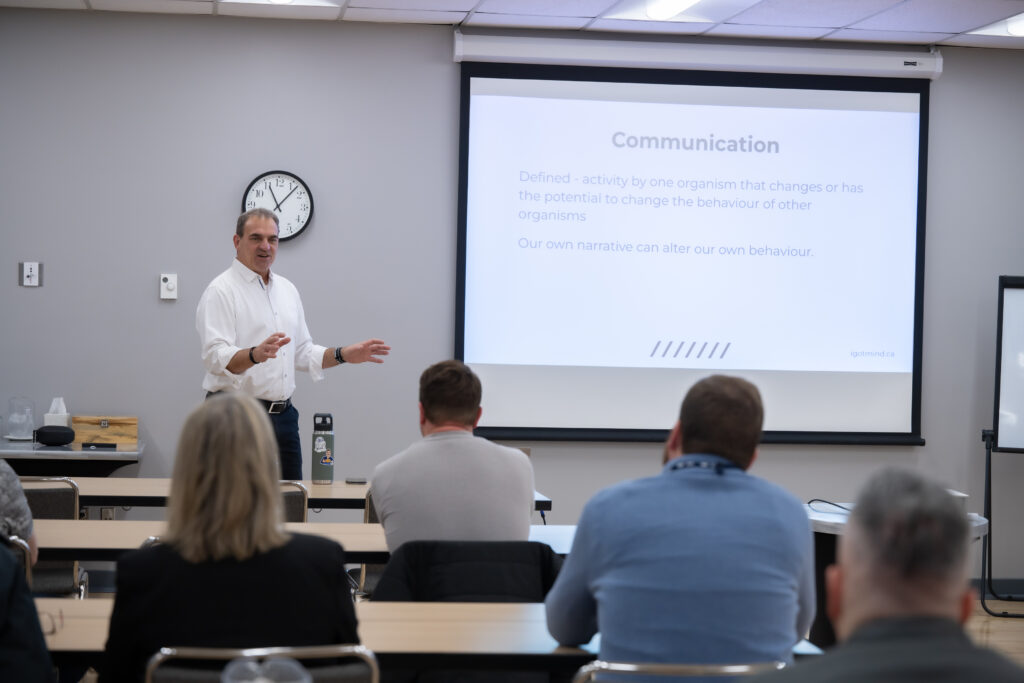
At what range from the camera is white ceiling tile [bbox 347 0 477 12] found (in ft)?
17.5

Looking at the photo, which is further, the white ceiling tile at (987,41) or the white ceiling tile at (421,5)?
the white ceiling tile at (987,41)

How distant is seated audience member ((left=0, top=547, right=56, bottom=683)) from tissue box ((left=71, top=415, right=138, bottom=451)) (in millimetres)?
3789

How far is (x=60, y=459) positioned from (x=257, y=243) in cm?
159

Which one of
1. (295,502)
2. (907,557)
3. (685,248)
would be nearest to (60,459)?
(295,502)

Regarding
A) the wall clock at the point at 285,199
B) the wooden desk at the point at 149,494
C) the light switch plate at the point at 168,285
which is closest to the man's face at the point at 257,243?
the wall clock at the point at 285,199

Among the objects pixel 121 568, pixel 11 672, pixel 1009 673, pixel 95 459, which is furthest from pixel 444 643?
pixel 95 459

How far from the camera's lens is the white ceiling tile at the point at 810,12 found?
5.25 m

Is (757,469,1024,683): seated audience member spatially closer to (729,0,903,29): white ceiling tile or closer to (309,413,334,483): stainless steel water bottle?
(309,413,334,483): stainless steel water bottle

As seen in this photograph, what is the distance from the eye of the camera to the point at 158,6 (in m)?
5.46

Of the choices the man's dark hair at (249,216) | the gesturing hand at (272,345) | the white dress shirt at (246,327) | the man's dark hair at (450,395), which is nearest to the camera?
the man's dark hair at (450,395)

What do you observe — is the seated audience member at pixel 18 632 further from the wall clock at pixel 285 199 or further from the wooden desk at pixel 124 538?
the wall clock at pixel 285 199

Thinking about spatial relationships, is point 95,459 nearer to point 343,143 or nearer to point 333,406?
point 333,406

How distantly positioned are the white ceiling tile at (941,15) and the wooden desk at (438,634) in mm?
4193

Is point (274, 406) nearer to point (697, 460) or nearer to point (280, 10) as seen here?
point (280, 10)
